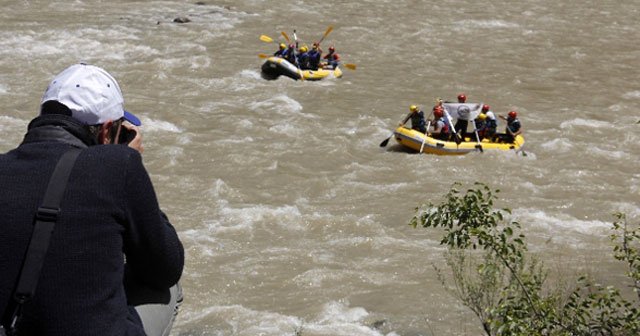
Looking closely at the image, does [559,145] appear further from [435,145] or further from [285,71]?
[285,71]

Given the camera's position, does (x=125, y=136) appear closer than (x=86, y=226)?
No

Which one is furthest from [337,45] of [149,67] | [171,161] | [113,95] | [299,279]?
[113,95]

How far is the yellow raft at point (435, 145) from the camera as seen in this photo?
51.0ft

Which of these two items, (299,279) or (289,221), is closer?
(299,279)

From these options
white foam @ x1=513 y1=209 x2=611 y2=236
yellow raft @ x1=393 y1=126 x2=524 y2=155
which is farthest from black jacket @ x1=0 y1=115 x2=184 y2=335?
yellow raft @ x1=393 y1=126 x2=524 y2=155

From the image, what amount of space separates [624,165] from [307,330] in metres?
8.65

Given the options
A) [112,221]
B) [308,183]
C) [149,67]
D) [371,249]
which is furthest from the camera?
[149,67]

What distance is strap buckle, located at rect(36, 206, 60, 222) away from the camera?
2.07 metres

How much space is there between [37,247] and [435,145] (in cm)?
1379

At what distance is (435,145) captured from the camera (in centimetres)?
1557

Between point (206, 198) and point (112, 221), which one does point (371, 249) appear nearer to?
point (206, 198)

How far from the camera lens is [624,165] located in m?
15.3

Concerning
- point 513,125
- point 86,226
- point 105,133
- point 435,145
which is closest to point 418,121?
point 435,145

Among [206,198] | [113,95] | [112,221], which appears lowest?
[206,198]
